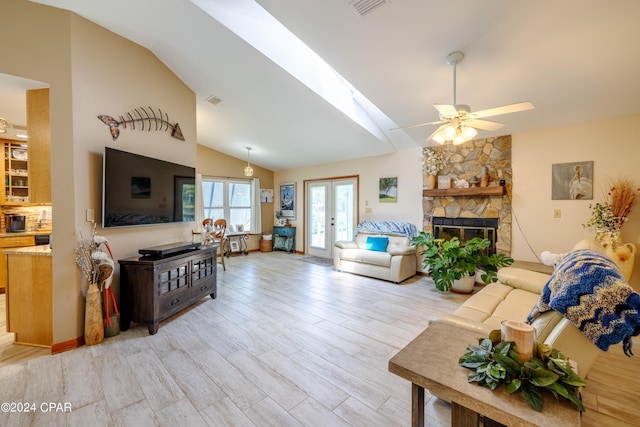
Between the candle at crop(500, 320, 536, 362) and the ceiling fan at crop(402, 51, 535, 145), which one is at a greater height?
the ceiling fan at crop(402, 51, 535, 145)

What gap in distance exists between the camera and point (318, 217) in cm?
670

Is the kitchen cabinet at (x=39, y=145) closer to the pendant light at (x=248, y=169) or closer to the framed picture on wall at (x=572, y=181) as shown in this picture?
the pendant light at (x=248, y=169)

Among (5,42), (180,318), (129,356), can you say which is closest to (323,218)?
(180,318)

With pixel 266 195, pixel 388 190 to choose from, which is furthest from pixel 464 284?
pixel 266 195

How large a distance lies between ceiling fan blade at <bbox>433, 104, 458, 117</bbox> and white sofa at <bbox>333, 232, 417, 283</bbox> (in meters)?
2.63

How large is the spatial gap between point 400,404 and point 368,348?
682 mm

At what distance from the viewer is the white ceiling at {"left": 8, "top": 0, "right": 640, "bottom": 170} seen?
2076 millimetres

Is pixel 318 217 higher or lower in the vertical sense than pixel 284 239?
higher

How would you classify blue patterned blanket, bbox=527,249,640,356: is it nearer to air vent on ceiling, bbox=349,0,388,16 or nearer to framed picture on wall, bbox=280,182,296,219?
air vent on ceiling, bbox=349,0,388,16

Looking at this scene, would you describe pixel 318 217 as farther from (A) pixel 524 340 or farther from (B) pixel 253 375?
(A) pixel 524 340

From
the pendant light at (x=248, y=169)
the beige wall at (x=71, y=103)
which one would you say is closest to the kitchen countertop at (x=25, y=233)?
the beige wall at (x=71, y=103)

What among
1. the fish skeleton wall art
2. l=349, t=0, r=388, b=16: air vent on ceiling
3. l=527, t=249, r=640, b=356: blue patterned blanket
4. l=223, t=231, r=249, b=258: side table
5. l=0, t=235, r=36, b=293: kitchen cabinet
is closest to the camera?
l=527, t=249, r=640, b=356: blue patterned blanket

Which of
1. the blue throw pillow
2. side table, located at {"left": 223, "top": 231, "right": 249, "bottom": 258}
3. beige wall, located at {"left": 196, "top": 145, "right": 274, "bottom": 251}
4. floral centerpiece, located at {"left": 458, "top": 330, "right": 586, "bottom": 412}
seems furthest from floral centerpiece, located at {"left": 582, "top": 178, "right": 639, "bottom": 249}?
beige wall, located at {"left": 196, "top": 145, "right": 274, "bottom": 251}

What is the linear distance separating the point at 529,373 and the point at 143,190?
347 cm
